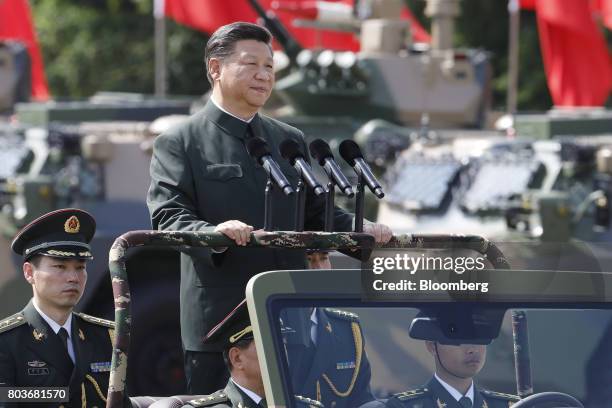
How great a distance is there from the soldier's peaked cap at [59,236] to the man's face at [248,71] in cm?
54

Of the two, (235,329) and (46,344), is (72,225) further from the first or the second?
(235,329)

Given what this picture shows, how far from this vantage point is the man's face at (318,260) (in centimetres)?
413

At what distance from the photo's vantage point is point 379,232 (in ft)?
12.9

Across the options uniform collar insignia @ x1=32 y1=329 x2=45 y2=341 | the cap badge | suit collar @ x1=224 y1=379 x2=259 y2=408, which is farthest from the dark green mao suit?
the cap badge

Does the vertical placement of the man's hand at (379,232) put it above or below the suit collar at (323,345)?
above

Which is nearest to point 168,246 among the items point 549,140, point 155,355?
point 155,355

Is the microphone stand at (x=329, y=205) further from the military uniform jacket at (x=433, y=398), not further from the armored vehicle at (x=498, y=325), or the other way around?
the military uniform jacket at (x=433, y=398)

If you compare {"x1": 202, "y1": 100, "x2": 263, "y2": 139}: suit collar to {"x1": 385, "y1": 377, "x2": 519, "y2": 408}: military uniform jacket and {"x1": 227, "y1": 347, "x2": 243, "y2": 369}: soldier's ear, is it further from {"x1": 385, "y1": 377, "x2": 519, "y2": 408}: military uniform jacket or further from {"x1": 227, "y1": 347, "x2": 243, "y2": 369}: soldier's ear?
{"x1": 385, "y1": 377, "x2": 519, "y2": 408}: military uniform jacket

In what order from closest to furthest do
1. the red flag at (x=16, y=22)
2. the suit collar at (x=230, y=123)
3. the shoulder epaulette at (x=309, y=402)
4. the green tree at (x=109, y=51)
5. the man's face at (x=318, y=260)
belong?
the shoulder epaulette at (x=309, y=402) < the man's face at (x=318, y=260) < the suit collar at (x=230, y=123) < the red flag at (x=16, y=22) < the green tree at (x=109, y=51)

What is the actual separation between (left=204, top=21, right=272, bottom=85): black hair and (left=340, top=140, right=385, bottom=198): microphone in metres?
0.57

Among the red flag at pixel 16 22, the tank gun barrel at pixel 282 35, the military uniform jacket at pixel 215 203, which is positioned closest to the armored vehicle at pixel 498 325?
the military uniform jacket at pixel 215 203

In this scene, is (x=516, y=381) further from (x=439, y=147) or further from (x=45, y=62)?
(x=45, y=62)

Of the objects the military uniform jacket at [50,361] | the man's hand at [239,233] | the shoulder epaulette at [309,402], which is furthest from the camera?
the military uniform jacket at [50,361]

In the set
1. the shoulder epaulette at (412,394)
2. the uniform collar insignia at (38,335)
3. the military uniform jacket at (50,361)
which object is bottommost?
the military uniform jacket at (50,361)
